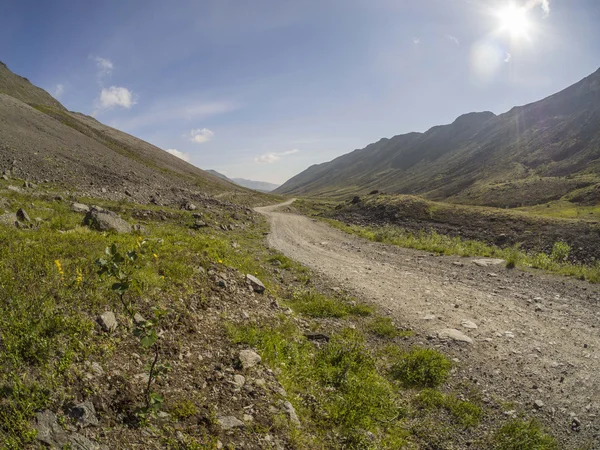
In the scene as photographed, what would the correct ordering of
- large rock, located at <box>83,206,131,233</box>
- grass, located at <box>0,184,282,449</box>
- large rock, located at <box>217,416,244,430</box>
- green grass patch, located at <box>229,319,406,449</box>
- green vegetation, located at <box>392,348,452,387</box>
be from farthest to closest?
large rock, located at <box>83,206,131,233</box>
green vegetation, located at <box>392,348,452,387</box>
green grass patch, located at <box>229,319,406,449</box>
large rock, located at <box>217,416,244,430</box>
grass, located at <box>0,184,282,449</box>

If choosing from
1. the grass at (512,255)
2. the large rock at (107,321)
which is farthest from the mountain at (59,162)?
the large rock at (107,321)

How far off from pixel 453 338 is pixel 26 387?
9.98 metres

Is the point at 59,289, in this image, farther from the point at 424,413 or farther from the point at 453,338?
the point at 453,338

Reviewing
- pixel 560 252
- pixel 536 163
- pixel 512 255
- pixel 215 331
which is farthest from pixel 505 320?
pixel 536 163

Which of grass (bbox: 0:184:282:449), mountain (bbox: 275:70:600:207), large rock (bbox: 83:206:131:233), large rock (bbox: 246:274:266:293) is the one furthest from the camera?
mountain (bbox: 275:70:600:207)

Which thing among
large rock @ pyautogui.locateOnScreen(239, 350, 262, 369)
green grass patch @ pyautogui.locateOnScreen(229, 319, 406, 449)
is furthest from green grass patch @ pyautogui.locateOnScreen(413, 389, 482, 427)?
large rock @ pyautogui.locateOnScreen(239, 350, 262, 369)

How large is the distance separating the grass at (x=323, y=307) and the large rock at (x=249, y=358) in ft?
14.2

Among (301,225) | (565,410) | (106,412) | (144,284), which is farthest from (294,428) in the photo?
(301,225)

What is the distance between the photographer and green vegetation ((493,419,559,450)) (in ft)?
18.5

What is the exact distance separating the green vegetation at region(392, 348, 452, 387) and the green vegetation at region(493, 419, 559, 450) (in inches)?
65.6

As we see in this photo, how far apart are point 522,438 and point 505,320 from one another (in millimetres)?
5846

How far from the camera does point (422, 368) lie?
786 cm

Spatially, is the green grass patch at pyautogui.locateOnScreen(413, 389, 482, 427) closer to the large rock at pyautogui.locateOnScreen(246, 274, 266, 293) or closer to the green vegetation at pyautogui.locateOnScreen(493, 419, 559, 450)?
the green vegetation at pyautogui.locateOnScreen(493, 419, 559, 450)

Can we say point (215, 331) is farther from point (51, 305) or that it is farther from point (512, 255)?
point (512, 255)
